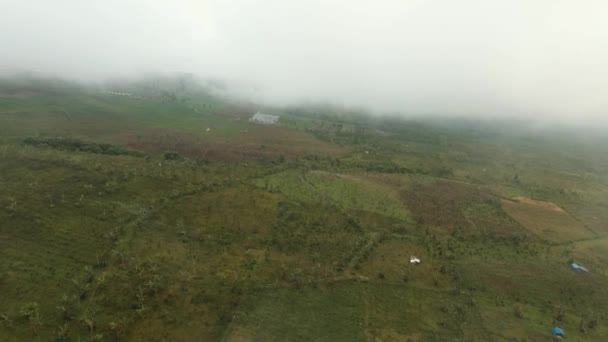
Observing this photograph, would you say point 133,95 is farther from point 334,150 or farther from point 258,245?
point 258,245

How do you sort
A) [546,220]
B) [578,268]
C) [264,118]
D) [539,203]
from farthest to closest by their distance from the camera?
[264,118]
[539,203]
[546,220]
[578,268]

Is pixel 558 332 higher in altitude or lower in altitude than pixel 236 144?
lower

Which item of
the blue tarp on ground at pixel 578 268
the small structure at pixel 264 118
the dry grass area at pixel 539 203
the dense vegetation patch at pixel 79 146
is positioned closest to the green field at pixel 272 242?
the dry grass area at pixel 539 203

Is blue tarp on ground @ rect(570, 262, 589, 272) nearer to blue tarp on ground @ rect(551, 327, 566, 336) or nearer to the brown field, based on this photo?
blue tarp on ground @ rect(551, 327, 566, 336)

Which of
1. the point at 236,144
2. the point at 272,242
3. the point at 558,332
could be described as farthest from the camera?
the point at 236,144

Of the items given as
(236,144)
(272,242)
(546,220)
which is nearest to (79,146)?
(236,144)

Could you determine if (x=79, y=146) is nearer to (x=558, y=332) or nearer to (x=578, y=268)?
(x=558, y=332)
